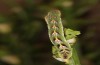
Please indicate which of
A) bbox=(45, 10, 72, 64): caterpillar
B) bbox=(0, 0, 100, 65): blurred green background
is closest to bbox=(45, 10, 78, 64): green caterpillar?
bbox=(45, 10, 72, 64): caterpillar

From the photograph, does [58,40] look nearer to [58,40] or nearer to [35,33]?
[58,40]

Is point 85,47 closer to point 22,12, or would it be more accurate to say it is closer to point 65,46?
point 22,12

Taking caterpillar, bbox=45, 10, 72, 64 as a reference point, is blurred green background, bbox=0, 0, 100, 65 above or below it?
above

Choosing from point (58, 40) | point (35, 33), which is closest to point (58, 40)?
point (58, 40)

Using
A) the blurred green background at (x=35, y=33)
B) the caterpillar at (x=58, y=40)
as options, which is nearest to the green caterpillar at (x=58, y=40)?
the caterpillar at (x=58, y=40)

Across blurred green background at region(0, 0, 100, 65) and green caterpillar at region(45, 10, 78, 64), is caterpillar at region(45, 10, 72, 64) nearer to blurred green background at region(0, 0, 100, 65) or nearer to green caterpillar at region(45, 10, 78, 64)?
green caterpillar at region(45, 10, 78, 64)

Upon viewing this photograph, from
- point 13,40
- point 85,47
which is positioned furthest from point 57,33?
point 85,47

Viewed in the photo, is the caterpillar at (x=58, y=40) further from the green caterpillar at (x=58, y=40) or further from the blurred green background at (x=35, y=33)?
the blurred green background at (x=35, y=33)
